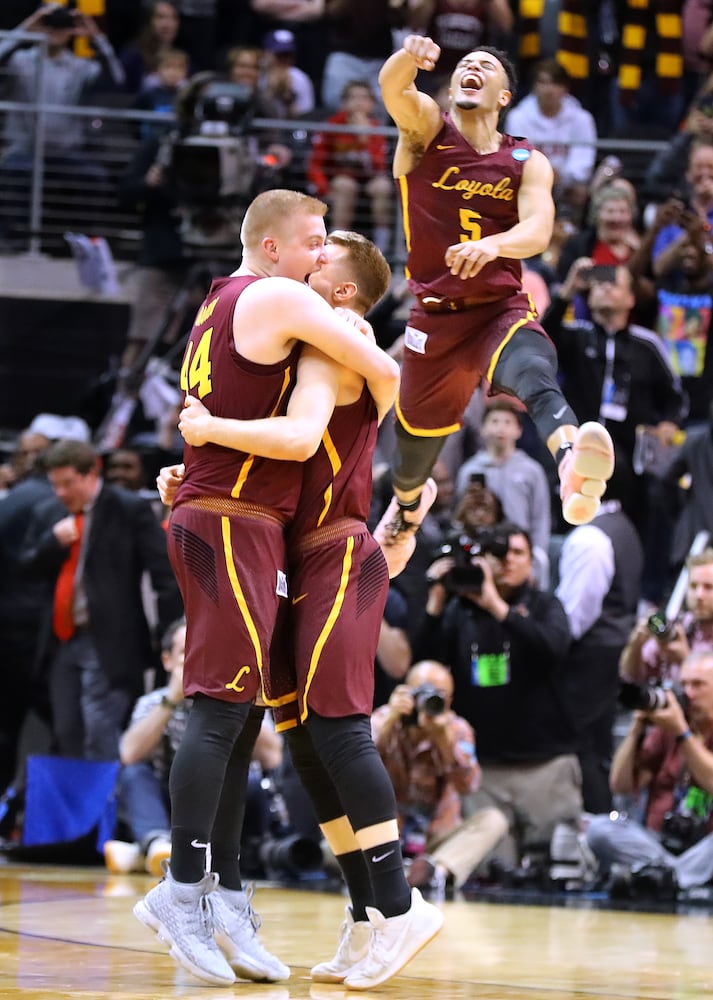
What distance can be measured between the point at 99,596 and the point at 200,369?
5002 mm

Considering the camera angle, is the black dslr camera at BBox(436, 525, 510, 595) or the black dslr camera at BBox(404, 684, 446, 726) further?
the black dslr camera at BBox(436, 525, 510, 595)

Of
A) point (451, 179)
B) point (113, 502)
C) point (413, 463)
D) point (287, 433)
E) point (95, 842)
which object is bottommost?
point (95, 842)

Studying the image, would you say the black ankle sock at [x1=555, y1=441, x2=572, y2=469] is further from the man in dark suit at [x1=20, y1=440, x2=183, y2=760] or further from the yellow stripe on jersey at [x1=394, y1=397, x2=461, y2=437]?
the man in dark suit at [x1=20, y1=440, x2=183, y2=760]

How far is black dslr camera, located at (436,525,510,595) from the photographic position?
9094mm

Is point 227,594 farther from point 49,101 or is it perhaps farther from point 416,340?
point 49,101

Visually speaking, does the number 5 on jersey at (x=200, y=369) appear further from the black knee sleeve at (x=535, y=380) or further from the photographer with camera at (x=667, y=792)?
the photographer with camera at (x=667, y=792)

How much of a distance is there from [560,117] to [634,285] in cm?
272

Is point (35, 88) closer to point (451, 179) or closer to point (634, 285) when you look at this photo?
point (634, 285)

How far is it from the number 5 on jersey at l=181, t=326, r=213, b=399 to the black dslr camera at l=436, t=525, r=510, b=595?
13.2 feet

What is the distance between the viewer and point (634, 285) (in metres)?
11.4

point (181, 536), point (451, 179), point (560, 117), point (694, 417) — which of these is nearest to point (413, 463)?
point (451, 179)

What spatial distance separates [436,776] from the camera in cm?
892

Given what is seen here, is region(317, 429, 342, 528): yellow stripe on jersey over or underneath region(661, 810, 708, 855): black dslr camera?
over

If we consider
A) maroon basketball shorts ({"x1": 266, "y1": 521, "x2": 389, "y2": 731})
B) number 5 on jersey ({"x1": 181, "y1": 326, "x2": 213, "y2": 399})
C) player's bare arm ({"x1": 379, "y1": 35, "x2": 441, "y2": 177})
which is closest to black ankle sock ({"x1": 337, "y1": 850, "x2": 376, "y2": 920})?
maroon basketball shorts ({"x1": 266, "y1": 521, "x2": 389, "y2": 731})
